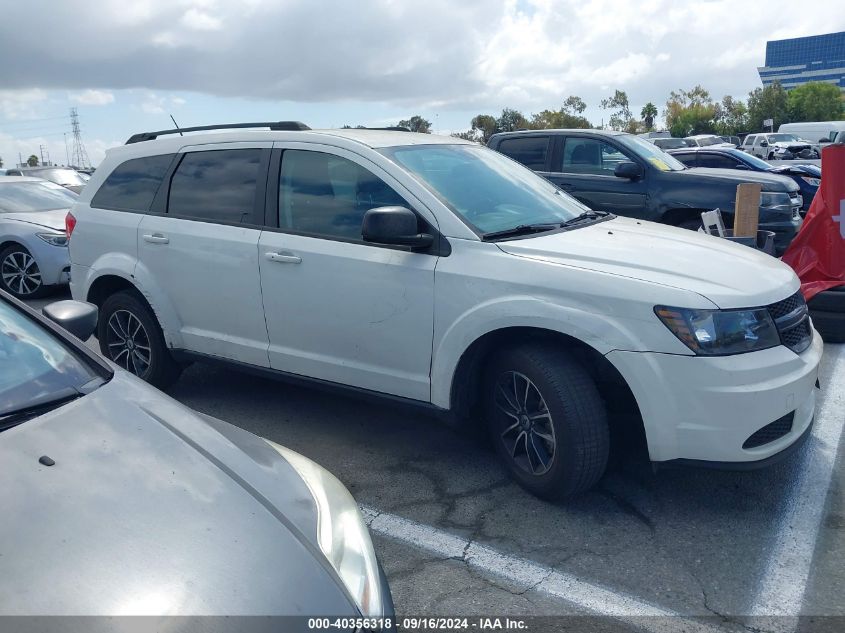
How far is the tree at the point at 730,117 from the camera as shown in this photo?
65062mm

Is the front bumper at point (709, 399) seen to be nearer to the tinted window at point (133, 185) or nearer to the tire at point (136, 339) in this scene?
the tire at point (136, 339)

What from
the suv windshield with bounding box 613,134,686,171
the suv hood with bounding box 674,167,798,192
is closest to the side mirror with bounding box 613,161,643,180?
the suv windshield with bounding box 613,134,686,171

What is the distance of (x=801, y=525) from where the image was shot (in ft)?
11.5

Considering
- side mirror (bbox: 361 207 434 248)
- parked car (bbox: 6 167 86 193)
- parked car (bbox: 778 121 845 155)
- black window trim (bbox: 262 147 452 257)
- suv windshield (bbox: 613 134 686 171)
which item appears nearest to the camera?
side mirror (bbox: 361 207 434 248)

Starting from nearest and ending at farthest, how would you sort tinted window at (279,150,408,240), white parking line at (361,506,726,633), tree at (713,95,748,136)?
white parking line at (361,506,726,633) < tinted window at (279,150,408,240) < tree at (713,95,748,136)

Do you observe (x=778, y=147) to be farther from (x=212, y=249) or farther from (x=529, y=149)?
(x=212, y=249)

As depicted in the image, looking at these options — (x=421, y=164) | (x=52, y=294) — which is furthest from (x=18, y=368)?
(x=52, y=294)

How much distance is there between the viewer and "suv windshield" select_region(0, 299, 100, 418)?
2402 mm

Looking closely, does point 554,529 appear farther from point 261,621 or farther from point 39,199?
point 39,199

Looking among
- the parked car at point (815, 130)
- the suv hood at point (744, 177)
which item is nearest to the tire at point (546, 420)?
the suv hood at point (744, 177)

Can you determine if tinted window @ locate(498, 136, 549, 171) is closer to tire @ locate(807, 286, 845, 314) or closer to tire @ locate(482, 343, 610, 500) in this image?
tire @ locate(807, 286, 845, 314)

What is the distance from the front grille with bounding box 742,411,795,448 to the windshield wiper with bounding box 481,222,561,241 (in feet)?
4.88

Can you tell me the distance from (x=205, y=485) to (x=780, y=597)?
225cm

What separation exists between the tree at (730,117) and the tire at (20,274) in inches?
2517
